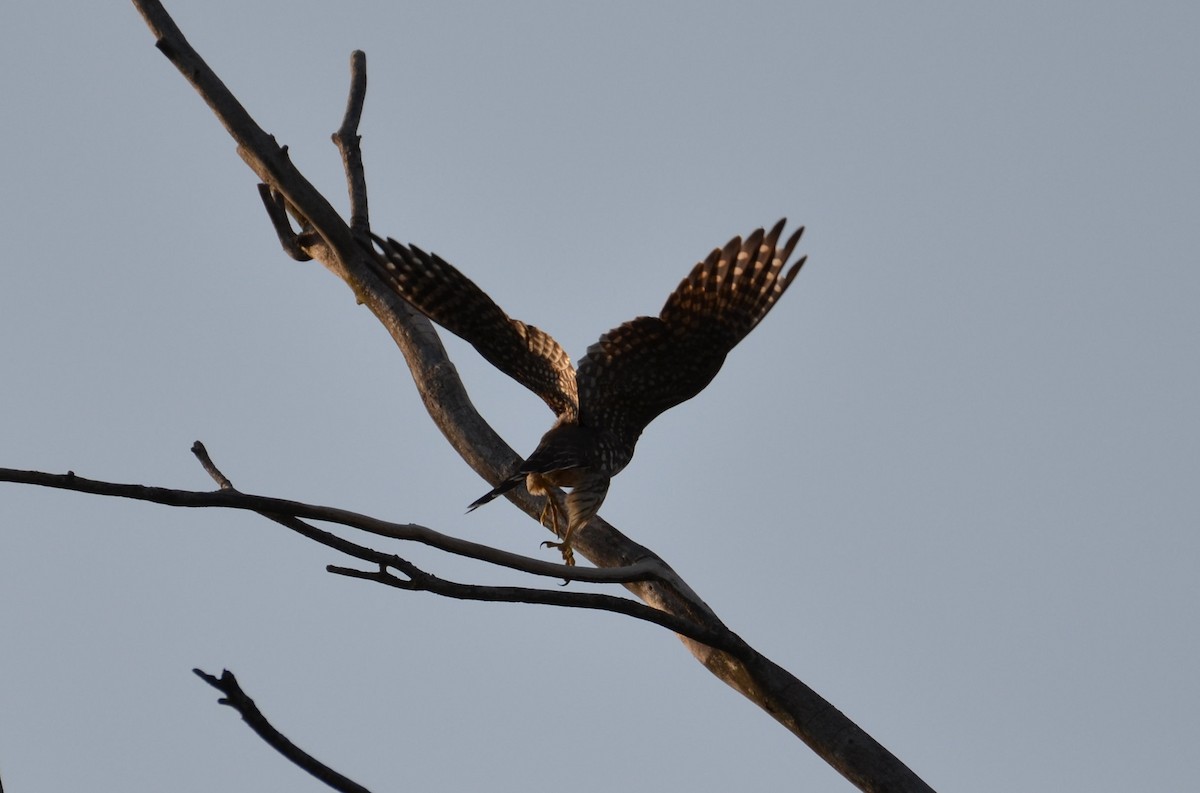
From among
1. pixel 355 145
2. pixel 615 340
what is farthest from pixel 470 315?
pixel 355 145

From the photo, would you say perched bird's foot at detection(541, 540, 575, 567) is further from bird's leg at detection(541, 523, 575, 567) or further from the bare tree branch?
the bare tree branch

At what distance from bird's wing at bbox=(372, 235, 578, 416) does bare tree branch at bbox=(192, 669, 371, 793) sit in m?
4.66

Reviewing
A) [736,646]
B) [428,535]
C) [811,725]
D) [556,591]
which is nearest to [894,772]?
[811,725]

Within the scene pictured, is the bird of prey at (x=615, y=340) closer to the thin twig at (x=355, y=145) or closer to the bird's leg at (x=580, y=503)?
the bird's leg at (x=580, y=503)

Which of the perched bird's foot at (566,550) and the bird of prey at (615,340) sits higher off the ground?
the bird of prey at (615,340)

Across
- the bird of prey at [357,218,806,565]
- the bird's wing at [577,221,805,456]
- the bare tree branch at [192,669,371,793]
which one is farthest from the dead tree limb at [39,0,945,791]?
the bare tree branch at [192,669,371,793]

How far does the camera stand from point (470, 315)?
792cm

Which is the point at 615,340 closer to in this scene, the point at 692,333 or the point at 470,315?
the point at 692,333

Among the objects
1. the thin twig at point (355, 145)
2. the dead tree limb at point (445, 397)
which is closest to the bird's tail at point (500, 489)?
the dead tree limb at point (445, 397)

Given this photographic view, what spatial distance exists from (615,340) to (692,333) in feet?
1.66

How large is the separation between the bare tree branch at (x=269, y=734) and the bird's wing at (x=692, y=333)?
4883 mm

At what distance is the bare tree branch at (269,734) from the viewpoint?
9.54ft

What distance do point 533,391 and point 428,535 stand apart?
396cm

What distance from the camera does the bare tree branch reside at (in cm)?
291
